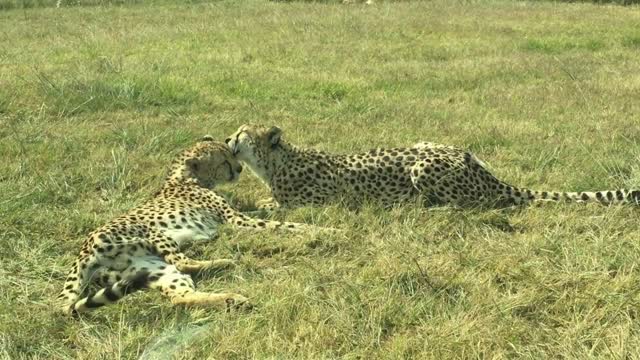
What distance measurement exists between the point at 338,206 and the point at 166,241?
1263mm

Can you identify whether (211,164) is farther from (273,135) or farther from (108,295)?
(108,295)

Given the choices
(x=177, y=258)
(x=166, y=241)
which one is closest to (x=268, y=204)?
(x=166, y=241)

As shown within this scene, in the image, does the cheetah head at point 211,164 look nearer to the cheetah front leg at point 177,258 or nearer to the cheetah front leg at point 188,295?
the cheetah front leg at point 177,258

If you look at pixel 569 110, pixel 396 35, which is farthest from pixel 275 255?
pixel 396 35

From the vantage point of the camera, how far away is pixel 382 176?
506cm

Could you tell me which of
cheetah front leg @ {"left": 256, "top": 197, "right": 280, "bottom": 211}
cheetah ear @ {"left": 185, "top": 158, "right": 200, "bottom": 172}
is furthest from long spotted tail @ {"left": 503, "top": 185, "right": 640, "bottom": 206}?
cheetah ear @ {"left": 185, "top": 158, "right": 200, "bottom": 172}

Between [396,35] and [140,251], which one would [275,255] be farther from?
[396,35]

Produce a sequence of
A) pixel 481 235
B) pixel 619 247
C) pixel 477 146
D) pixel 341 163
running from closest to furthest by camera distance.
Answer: pixel 619 247 → pixel 481 235 → pixel 341 163 → pixel 477 146

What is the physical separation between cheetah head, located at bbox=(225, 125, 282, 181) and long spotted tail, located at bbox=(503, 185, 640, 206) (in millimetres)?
1719

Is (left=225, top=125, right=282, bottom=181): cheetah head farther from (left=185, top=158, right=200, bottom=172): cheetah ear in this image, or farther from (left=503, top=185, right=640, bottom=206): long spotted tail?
(left=503, top=185, right=640, bottom=206): long spotted tail

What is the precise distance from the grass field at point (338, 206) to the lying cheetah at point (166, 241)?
109 mm

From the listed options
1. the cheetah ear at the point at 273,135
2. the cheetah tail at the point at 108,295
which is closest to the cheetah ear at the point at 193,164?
the cheetah ear at the point at 273,135

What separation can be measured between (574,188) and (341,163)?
1.73 m

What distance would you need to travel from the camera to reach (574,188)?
5309 mm
